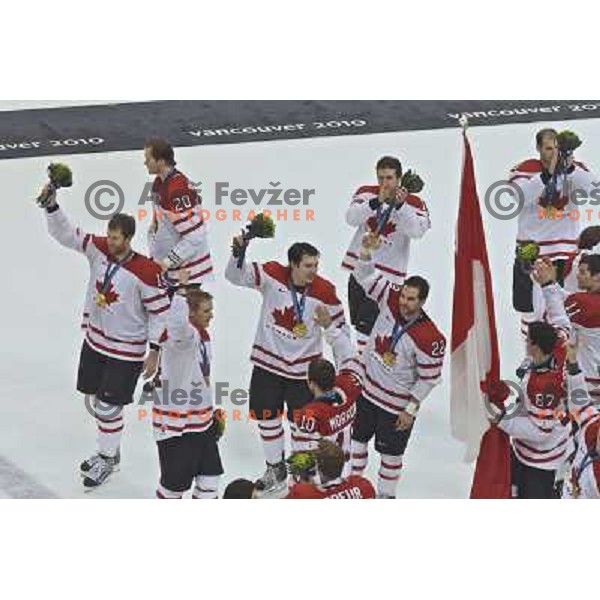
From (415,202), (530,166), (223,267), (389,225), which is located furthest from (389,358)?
(530,166)

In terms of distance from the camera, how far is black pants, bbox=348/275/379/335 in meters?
11.1

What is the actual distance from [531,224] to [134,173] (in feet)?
6.57

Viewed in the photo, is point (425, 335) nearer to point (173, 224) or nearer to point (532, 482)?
point (532, 482)

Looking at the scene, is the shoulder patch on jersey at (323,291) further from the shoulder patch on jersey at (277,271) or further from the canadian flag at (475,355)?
the canadian flag at (475,355)

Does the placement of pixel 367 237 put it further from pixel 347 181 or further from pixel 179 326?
pixel 179 326

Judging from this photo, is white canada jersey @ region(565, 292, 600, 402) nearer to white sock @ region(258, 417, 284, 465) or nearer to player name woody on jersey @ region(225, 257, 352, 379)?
player name woody on jersey @ region(225, 257, 352, 379)

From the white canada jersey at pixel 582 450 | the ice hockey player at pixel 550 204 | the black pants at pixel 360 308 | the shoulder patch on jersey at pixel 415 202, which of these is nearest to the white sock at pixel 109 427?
the black pants at pixel 360 308

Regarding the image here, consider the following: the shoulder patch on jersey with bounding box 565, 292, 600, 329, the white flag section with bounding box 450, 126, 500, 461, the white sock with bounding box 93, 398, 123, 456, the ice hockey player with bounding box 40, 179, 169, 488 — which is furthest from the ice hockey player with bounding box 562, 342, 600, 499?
the white sock with bounding box 93, 398, 123, 456

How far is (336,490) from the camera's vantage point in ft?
35.6

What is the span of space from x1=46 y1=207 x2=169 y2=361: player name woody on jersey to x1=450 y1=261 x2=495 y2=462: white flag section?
4.91 feet

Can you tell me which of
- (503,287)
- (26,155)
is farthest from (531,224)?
(26,155)

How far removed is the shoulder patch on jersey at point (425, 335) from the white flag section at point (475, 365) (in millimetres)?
149

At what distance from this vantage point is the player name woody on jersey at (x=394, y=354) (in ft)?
36.3

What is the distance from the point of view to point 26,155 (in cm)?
1151
